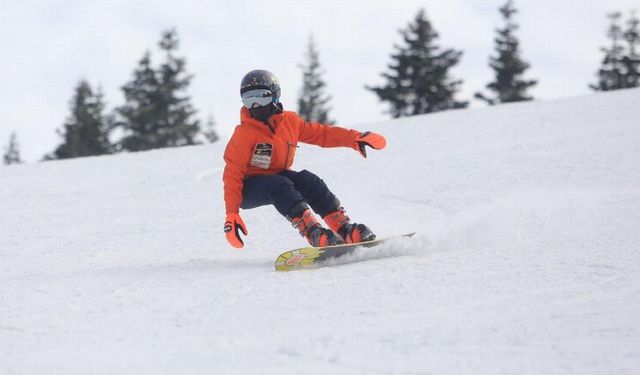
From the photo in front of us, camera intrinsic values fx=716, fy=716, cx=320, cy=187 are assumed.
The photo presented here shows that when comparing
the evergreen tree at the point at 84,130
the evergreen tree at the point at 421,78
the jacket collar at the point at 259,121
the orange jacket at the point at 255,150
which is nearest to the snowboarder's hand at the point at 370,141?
the orange jacket at the point at 255,150

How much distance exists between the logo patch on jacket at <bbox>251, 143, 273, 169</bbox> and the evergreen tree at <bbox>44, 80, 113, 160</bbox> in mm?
32895

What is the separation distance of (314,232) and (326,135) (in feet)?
3.44

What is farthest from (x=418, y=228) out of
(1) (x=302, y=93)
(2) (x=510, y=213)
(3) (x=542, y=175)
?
(1) (x=302, y=93)

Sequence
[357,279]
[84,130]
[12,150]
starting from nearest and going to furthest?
[357,279] → [84,130] → [12,150]

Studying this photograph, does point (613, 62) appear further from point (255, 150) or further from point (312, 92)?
point (255, 150)

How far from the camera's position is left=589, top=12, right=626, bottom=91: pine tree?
37.0m

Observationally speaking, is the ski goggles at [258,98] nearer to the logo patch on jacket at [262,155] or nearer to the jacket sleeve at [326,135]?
the logo patch on jacket at [262,155]

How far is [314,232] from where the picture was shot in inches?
186

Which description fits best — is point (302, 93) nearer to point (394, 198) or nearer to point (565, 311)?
point (394, 198)

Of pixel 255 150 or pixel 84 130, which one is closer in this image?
pixel 255 150

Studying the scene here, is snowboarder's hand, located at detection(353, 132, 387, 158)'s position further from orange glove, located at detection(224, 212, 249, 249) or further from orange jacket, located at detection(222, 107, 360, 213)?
orange glove, located at detection(224, 212, 249, 249)

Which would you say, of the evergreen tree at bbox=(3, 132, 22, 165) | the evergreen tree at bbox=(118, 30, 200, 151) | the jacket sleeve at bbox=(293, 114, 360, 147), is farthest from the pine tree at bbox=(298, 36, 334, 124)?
the jacket sleeve at bbox=(293, 114, 360, 147)

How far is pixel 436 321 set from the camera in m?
2.97

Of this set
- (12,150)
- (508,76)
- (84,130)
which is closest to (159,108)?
(84,130)
